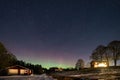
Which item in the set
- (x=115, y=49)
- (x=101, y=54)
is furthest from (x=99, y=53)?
(x=115, y=49)

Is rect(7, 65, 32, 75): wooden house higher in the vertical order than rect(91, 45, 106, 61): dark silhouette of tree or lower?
lower

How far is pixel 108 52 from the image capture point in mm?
108938

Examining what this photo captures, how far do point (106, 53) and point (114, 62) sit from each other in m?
7.76

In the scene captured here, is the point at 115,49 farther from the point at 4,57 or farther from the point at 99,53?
the point at 4,57

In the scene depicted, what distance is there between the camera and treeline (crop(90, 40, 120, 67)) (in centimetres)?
10394

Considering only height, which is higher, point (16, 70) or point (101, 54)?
point (101, 54)

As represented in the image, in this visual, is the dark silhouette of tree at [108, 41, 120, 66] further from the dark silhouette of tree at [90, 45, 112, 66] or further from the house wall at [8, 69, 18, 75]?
the house wall at [8, 69, 18, 75]

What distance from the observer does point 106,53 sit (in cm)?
11088

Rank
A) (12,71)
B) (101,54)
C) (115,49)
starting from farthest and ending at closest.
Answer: (101,54)
(115,49)
(12,71)

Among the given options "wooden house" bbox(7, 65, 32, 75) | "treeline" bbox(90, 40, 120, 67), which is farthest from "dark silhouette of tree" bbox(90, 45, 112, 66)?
"wooden house" bbox(7, 65, 32, 75)

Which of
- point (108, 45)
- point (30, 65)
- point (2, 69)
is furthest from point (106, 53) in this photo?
point (2, 69)

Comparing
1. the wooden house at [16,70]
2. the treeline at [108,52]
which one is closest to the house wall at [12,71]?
the wooden house at [16,70]

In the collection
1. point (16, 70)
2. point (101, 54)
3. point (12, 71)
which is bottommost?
point (12, 71)

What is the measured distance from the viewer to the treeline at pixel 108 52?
341 ft
